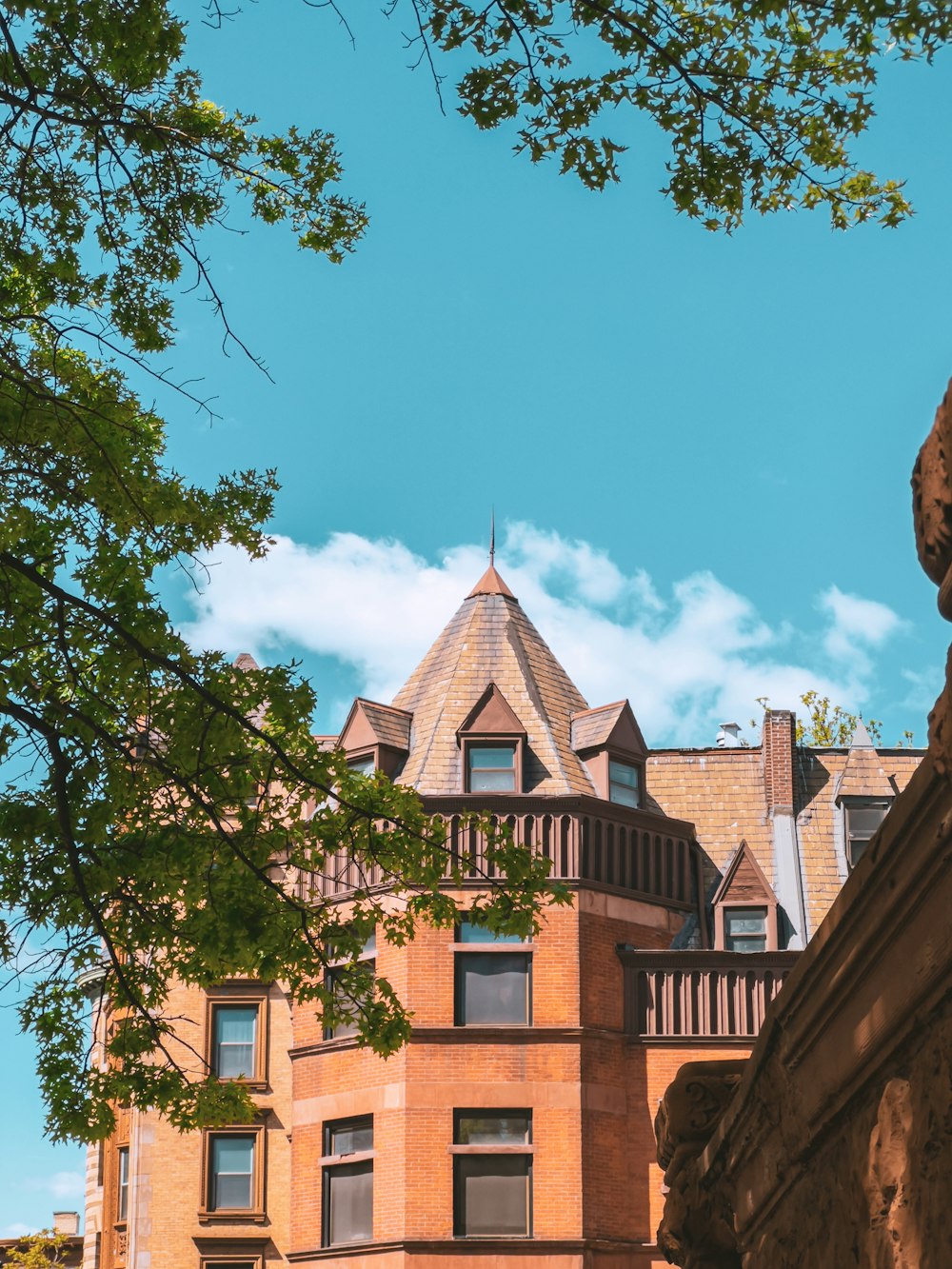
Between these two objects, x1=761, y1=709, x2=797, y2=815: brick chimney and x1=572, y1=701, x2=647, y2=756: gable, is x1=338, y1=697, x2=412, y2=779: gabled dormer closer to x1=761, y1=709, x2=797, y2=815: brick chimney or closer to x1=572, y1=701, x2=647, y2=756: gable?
x1=572, y1=701, x2=647, y2=756: gable

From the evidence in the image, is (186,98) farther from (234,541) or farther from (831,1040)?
(831,1040)

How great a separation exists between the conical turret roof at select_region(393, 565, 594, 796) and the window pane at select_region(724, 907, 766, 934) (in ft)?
11.7

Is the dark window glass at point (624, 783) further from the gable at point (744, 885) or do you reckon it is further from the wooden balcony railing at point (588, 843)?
the gable at point (744, 885)

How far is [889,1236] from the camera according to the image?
3.54 metres

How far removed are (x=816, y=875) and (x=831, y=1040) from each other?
29.7m

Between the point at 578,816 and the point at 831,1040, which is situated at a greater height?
the point at 578,816

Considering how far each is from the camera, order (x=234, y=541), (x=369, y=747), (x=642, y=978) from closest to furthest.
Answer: (x=234, y=541)
(x=642, y=978)
(x=369, y=747)

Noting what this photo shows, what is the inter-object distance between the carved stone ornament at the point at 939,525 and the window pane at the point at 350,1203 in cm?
2730

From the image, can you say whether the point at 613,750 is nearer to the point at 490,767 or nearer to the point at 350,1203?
the point at 490,767

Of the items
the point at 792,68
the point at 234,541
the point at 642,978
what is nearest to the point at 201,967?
the point at 234,541

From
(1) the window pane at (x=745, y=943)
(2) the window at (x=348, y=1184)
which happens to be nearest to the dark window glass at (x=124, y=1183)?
(2) the window at (x=348, y=1184)

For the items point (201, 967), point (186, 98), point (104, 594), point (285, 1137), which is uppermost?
point (186, 98)

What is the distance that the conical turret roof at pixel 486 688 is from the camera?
3152 cm

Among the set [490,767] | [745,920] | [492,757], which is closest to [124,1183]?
[490,767]
